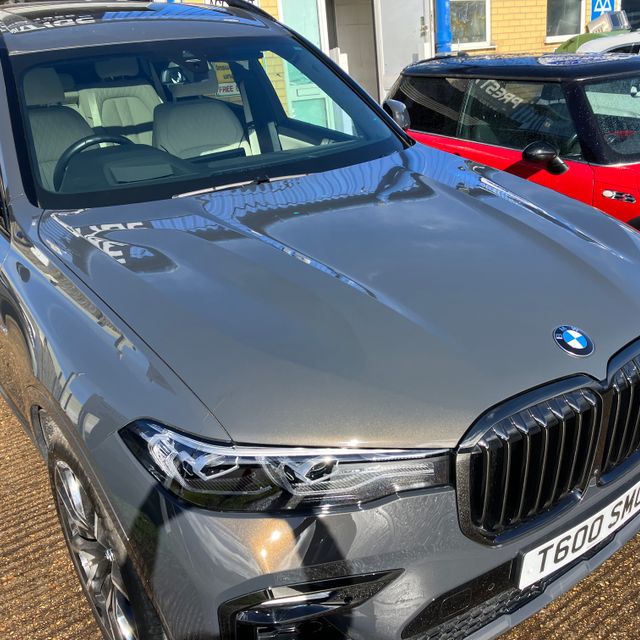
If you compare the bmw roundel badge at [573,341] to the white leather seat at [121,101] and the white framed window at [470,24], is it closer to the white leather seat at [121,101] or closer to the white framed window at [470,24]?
the white leather seat at [121,101]

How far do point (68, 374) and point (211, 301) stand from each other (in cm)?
40

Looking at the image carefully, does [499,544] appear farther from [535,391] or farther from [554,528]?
[535,391]

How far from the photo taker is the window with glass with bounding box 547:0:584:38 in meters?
13.3

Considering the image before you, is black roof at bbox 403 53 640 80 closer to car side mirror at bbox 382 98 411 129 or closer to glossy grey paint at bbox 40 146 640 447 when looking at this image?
car side mirror at bbox 382 98 411 129

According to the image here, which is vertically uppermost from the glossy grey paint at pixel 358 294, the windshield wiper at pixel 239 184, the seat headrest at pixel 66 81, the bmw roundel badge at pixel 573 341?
the seat headrest at pixel 66 81

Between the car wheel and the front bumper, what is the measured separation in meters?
0.09

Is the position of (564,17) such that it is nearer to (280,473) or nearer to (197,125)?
(197,125)

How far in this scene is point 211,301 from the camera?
187 centimetres

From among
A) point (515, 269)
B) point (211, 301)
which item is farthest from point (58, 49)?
point (515, 269)

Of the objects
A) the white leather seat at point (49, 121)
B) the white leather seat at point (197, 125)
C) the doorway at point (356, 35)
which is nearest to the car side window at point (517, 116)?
the white leather seat at point (197, 125)

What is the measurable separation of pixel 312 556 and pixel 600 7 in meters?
14.5

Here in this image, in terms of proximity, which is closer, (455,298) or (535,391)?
(535,391)

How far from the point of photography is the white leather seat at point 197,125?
2.93 m

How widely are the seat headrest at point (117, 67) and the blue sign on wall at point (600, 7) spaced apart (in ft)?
41.8
